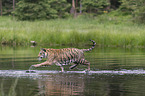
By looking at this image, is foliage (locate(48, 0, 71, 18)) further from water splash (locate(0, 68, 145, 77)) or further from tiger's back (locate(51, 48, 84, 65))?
water splash (locate(0, 68, 145, 77))

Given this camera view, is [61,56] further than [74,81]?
Yes

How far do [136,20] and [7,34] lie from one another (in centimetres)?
1816

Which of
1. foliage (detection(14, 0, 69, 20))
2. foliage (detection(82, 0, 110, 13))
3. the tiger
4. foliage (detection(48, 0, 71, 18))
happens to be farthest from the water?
foliage (detection(48, 0, 71, 18))

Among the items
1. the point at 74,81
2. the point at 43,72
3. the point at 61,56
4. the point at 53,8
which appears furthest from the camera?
the point at 53,8

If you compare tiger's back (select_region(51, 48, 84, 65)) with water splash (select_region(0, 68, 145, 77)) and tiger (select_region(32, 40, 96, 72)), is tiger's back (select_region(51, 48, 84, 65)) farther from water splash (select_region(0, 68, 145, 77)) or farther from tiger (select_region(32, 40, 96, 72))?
water splash (select_region(0, 68, 145, 77))

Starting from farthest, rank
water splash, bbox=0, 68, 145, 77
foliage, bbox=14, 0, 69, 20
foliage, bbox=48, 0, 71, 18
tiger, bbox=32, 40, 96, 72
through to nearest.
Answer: foliage, bbox=48, 0, 71, 18 < foliage, bbox=14, 0, 69, 20 < tiger, bbox=32, 40, 96, 72 < water splash, bbox=0, 68, 145, 77

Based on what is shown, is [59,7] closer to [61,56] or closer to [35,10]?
[35,10]

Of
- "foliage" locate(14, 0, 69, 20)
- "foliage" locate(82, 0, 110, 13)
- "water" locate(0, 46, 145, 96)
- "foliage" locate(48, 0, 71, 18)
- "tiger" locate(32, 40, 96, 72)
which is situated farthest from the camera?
"foliage" locate(48, 0, 71, 18)

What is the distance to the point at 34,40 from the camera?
1091 inches

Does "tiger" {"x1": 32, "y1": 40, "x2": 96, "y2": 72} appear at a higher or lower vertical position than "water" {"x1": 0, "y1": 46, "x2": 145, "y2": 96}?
higher

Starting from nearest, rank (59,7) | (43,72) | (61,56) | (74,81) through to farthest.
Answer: (74,81) < (43,72) < (61,56) < (59,7)

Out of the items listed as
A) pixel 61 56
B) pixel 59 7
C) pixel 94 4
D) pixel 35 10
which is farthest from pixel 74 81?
pixel 59 7

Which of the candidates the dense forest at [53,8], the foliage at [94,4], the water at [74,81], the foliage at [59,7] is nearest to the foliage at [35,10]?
the dense forest at [53,8]

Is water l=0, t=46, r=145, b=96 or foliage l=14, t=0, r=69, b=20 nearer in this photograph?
water l=0, t=46, r=145, b=96
